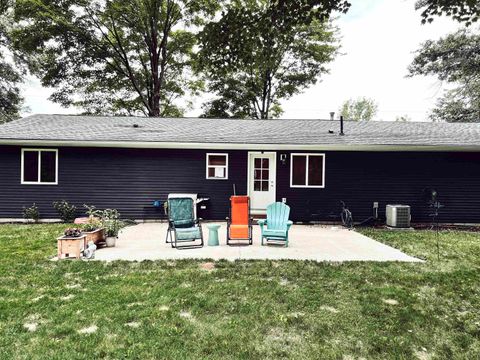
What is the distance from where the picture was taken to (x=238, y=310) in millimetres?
3268

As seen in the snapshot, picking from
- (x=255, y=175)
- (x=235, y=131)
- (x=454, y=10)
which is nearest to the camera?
(x=454, y=10)

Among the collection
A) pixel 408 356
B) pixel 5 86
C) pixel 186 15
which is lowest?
pixel 408 356

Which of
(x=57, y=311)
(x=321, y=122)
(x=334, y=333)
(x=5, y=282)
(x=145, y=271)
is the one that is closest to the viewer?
(x=334, y=333)

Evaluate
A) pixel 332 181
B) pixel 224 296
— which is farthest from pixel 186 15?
pixel 224 296

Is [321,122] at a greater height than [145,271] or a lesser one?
greater

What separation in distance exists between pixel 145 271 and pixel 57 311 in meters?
1.46

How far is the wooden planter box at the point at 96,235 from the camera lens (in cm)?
567

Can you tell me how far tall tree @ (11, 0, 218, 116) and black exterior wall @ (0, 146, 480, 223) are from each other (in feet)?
38.0

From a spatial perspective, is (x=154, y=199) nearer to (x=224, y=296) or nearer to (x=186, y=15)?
(x=224, y=296)

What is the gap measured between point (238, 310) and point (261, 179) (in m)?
7.08

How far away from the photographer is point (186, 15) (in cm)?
1980

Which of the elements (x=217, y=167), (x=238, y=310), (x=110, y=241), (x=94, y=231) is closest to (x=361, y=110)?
(x=217, y=167)

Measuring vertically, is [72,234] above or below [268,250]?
above

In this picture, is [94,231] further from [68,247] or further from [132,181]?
[132,181]
